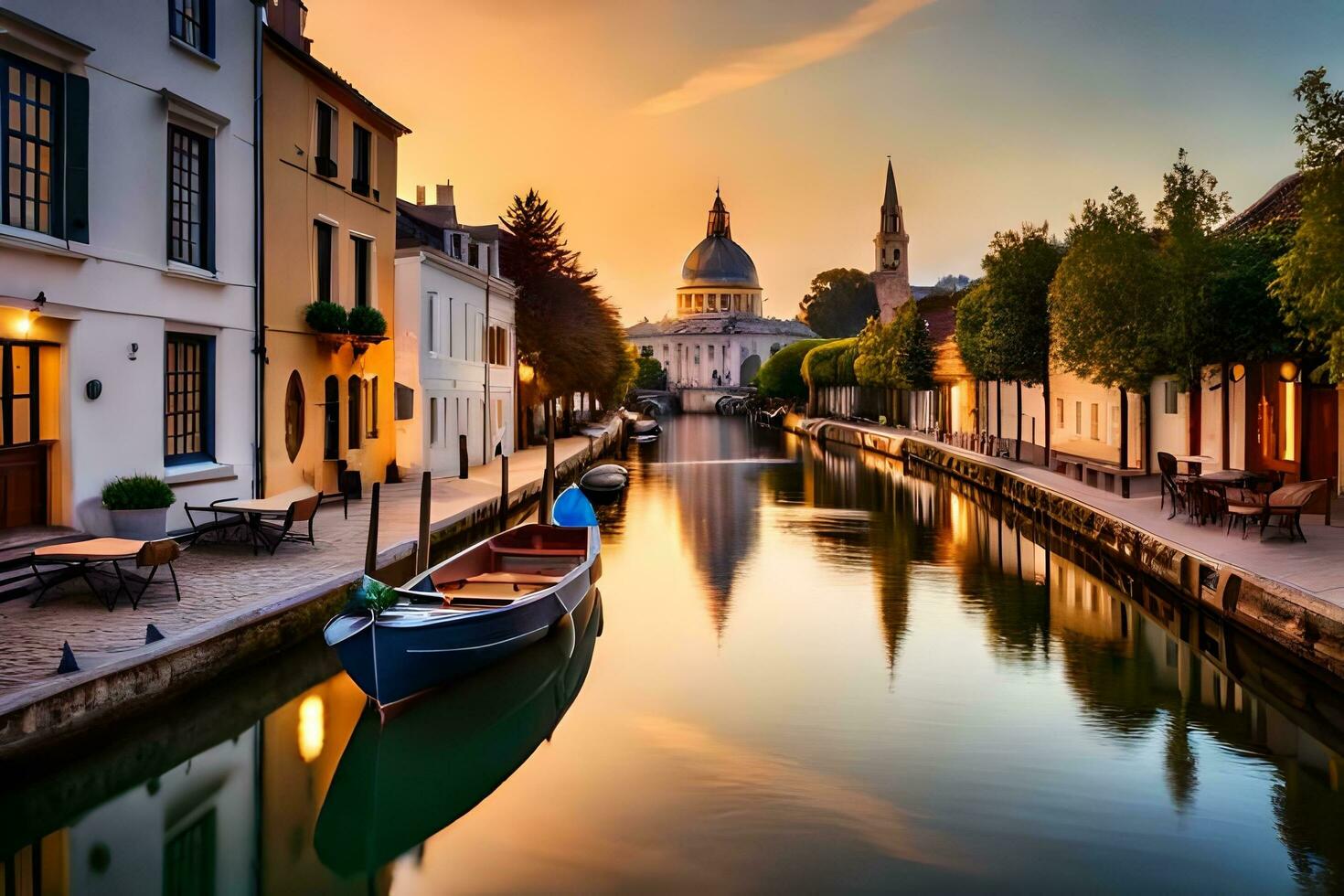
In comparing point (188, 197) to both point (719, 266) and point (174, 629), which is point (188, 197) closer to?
point (174, 629)

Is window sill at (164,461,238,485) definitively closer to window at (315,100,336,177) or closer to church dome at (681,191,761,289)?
window at (315,100,336,177)

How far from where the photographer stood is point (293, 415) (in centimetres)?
2186

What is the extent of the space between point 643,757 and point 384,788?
2.37 m

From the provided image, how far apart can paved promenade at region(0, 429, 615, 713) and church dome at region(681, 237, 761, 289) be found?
6439 inches

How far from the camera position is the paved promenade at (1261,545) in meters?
14.4

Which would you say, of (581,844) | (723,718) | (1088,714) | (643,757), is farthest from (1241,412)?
(581,844)

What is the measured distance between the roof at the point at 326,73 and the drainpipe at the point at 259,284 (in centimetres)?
66

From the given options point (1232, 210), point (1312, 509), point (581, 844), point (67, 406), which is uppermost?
point (1232, 210)

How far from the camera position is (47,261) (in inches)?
553

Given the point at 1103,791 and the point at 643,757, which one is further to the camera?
the point at 643,757

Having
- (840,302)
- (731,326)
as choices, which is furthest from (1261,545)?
(731,326)

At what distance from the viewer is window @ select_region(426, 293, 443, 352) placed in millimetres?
31297

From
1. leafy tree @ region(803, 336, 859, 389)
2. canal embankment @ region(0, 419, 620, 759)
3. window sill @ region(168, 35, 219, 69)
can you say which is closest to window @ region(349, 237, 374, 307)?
canal embankment @ region(0, 419, 620, 759)

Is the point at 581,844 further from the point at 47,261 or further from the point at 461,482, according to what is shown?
the point at 461,482
